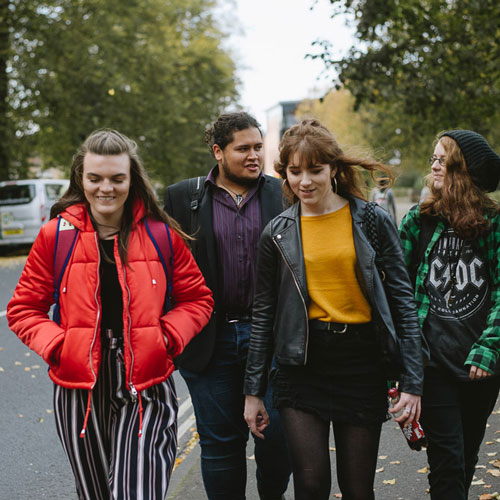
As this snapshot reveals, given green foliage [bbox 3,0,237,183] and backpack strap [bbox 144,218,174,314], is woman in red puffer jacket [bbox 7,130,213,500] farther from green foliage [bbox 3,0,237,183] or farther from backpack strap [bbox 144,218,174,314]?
green foliage [bbox 3,0,237,183]

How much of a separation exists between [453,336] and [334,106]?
4870 centimetres

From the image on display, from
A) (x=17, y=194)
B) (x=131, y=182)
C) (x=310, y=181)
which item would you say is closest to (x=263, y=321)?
(x=310, y=181)

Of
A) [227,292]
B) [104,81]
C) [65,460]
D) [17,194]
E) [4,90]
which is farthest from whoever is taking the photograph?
[104,81]

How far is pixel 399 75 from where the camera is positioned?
13.1m

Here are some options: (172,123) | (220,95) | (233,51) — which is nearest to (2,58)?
(172,123)

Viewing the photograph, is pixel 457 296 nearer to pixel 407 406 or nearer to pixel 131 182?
pixel 407 406

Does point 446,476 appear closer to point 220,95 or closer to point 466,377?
point 466,377

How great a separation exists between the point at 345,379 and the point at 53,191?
62.2 ft

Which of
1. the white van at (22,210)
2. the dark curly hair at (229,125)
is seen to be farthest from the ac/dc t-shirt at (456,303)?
the white van at (22,210)

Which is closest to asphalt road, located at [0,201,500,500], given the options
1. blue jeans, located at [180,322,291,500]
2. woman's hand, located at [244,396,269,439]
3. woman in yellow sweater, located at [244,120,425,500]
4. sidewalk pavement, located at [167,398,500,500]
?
sidewalk pavement, located at [167,398,500,500]

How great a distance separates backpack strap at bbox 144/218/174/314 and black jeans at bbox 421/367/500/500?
1.21 metres

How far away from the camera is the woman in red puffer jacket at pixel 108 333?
271cm

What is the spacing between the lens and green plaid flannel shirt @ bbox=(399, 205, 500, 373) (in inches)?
116

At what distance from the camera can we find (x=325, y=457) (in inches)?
110
